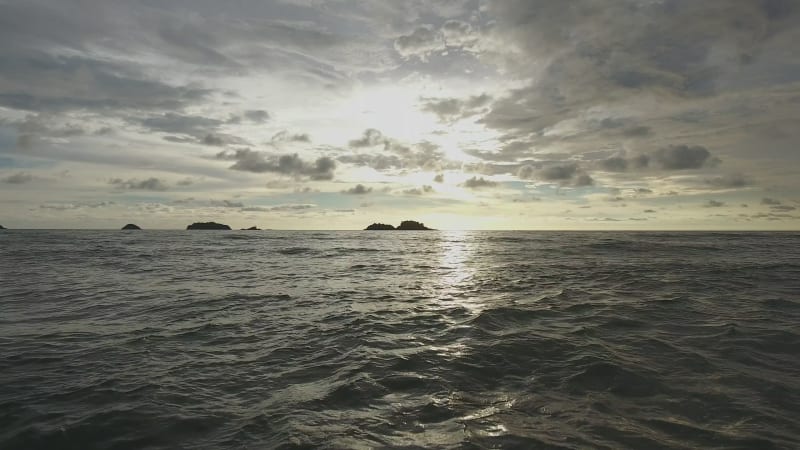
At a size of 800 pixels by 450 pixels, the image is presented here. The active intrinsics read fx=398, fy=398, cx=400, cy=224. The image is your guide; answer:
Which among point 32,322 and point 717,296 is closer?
point 32,322

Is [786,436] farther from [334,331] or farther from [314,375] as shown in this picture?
[334,331]

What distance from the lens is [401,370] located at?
830 cm

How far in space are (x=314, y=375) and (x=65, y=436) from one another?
3.87m

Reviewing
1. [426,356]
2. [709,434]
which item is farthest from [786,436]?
[426,356]

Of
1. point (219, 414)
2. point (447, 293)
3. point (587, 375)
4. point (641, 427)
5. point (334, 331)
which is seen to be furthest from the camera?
point (447, 293)

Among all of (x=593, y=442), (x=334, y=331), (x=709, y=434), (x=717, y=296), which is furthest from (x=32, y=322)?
(x=717, y=296)

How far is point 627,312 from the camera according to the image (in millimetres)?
13961

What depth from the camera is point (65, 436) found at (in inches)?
222

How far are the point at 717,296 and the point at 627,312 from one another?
6.14m

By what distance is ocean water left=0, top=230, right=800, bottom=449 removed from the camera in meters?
5.70

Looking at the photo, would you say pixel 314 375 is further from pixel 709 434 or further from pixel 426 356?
pixel 709 434

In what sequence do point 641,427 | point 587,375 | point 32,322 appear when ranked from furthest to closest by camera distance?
1. point 32,322
2. point 587,375
3. point 641,427

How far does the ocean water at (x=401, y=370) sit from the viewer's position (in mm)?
5699

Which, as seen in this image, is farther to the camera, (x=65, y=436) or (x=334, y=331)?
(x=334, y=331)
